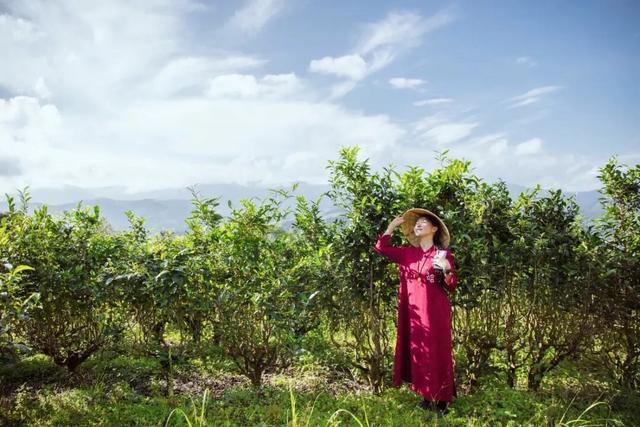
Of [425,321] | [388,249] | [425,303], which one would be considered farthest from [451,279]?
[388,249]

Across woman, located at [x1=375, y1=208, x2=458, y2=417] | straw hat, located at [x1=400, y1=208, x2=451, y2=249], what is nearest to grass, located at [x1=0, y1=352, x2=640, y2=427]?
woman, located at [x1=375, y1=208, x2=458, y2=417]

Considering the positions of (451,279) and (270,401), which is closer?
(451,279)

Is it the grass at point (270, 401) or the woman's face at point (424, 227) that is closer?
the grass at point (270, 401)

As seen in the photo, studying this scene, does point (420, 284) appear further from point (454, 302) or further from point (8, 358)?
point (8, 358)

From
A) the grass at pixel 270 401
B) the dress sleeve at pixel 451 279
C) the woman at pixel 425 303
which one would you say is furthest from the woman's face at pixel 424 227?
the grass at pixel 270 401

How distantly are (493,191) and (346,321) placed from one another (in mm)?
2424

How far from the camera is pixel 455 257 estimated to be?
513 cm

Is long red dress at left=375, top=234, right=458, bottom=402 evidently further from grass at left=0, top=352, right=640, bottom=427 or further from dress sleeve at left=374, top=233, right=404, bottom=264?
grass at left=0, top=352, right=640, bottom=427

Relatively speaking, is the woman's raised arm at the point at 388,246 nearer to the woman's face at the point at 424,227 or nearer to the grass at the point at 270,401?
the woman's face at the point at 424,227

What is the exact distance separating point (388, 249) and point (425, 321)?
2.92ft

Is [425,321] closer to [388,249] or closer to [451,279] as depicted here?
[451,279]

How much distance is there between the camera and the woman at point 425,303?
4707 mm

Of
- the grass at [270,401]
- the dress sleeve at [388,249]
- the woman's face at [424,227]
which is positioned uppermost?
the woman's face at [424,227]

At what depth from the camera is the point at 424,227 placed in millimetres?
4785
